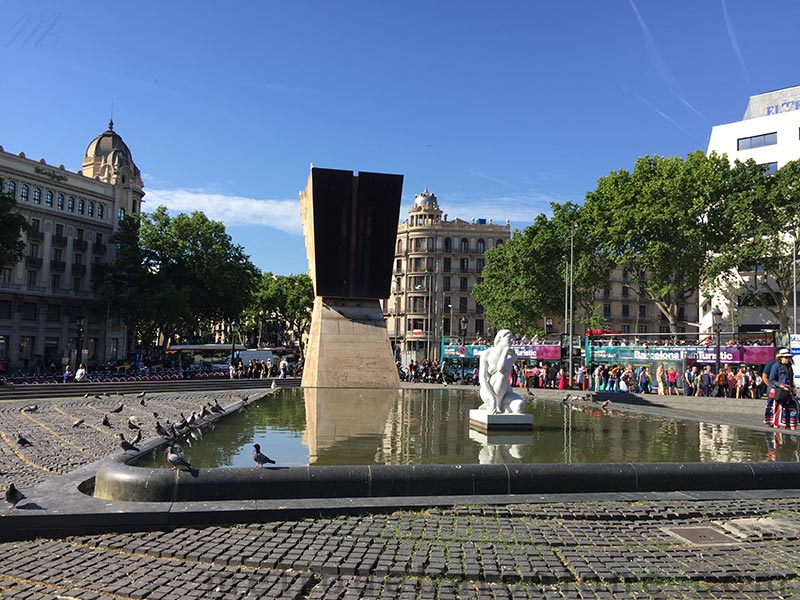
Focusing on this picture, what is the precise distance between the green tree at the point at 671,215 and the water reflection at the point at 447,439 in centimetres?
2191

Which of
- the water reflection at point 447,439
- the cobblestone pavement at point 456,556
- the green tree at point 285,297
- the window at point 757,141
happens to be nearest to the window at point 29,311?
the green tree at point 285,297

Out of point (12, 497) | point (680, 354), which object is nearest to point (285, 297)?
point (680, 354)

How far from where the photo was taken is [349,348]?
28062 mm

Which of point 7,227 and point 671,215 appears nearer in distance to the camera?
point 671,215

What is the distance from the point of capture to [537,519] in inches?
286

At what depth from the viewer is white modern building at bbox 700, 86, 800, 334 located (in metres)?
46.5

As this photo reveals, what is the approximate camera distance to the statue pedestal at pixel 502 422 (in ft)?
42.9

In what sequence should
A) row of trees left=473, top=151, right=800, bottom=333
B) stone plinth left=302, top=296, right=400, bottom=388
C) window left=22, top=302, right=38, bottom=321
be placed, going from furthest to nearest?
window left=22, top=302, right=38, bottom=321 → row of trees left=473, top=151, right=800, bottom=333 → stone plinth left=302, top=296, right=400, bottom=388

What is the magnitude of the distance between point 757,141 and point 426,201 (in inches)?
1799

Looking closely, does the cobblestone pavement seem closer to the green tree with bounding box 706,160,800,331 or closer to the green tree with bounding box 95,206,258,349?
the green tree with bounding box 706,160,800,331

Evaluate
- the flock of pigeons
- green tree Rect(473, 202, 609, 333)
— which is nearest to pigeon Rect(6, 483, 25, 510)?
the flock of pigeons

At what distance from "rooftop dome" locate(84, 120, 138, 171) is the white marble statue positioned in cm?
6587

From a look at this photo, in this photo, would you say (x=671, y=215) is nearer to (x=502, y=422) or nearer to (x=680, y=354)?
(x=680, y=354)

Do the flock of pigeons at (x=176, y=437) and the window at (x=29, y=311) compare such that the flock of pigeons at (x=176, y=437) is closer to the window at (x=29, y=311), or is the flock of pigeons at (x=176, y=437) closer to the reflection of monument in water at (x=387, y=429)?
the reflection of monument in water at (x=387, y=429)
